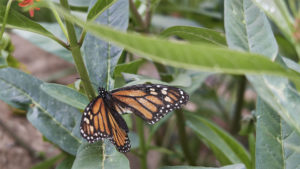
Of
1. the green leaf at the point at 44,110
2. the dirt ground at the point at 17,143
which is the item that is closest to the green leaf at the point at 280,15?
the green leaf at the point at 44,110

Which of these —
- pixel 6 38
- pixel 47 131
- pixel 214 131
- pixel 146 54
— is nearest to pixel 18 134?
pixel 6 38

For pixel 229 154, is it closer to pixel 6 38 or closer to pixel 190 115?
pixel 190 115

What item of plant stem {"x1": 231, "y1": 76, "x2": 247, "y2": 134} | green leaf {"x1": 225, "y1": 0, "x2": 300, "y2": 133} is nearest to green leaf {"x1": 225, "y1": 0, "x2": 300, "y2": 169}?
green leaf {"x1": 225, "y1": 0, "x2": 300, "y2": 133}

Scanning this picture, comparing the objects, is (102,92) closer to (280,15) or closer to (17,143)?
(280,15)

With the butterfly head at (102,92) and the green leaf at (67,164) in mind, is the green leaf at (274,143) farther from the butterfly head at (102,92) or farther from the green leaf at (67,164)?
the green leaf at (67,164)

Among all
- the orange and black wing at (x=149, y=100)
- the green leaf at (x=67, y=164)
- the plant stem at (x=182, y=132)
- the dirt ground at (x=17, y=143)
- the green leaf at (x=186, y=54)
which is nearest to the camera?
the green leaf at (x=186, y=54)

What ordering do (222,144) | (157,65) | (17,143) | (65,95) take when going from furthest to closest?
(17,143) < (157,65) < (222,144) < (65,95)

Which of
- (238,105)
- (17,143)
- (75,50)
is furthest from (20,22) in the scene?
(238,105)

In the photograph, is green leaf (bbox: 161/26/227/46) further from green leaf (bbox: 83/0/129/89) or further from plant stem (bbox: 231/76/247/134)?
plant stem (bbox: 231/76/247/134)
